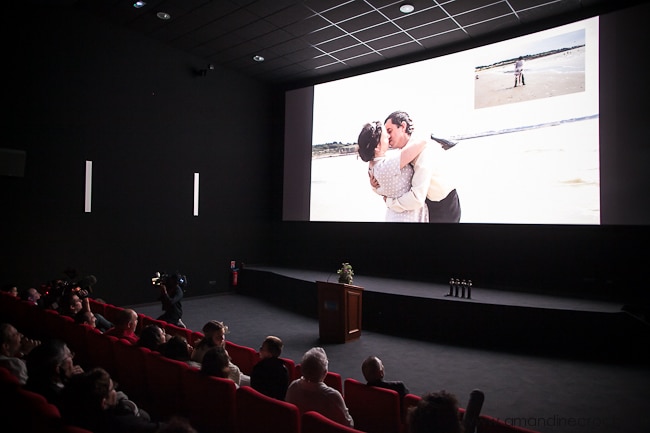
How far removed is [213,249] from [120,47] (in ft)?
13.0

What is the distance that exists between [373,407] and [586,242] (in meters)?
5.07

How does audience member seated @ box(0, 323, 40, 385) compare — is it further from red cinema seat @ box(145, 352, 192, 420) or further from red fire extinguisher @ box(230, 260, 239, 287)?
red fire extinguisher @ box(230, 260, 239, 287)

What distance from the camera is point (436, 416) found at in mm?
1421

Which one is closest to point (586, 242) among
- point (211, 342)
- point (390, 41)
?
point (390, 41)

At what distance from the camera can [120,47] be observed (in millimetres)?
7102

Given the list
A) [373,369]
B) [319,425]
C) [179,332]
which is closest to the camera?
[319,425]

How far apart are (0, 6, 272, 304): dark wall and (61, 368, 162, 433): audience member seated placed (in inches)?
207

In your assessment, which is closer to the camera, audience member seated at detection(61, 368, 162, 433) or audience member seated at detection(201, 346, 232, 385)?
audience member seated at detection(61, 368, 162, 433)

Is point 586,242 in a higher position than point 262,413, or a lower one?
higher

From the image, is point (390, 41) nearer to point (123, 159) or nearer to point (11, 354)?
point (123, 159)

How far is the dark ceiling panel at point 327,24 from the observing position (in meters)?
6.08

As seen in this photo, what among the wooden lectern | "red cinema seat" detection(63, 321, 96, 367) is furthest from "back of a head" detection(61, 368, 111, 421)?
the wooden lectern

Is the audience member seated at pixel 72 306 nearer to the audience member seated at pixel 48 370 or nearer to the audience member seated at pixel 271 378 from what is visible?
the audience member seated at pixel 48 370

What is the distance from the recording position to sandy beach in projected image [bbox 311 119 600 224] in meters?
5.73
